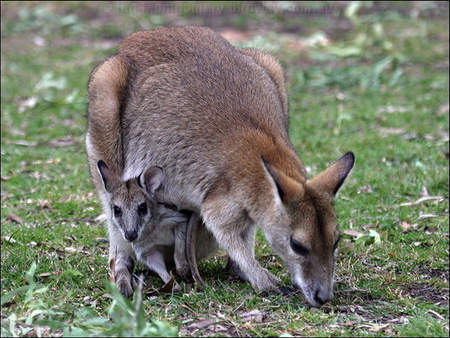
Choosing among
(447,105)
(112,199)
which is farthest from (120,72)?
(447,105)

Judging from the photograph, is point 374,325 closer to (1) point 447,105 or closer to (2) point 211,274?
(2) point 211,274

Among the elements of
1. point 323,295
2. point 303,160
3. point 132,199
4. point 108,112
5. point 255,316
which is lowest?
point 303,160

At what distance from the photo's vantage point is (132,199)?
5148 mm

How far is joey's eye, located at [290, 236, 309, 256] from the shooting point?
4.47 m

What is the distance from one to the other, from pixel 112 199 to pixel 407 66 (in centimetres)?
831

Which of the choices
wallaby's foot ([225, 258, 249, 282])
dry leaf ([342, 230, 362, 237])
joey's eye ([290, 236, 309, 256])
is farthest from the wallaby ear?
dry leaf ([342, 230, 362, 237])

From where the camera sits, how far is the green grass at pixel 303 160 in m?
4.41

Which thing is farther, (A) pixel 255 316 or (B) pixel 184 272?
(B) pixel 184 272

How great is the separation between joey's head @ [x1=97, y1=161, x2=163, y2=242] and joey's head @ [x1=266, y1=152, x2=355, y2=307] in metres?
0.96

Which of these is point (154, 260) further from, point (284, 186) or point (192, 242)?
point (284, 186)

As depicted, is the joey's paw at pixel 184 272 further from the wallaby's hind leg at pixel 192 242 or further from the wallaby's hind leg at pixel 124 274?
the wallaby's hind leg at pixel 124 274

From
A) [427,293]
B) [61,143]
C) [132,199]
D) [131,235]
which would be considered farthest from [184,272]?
[61,143]

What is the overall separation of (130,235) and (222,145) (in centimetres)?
83

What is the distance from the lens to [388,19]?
14625mm
